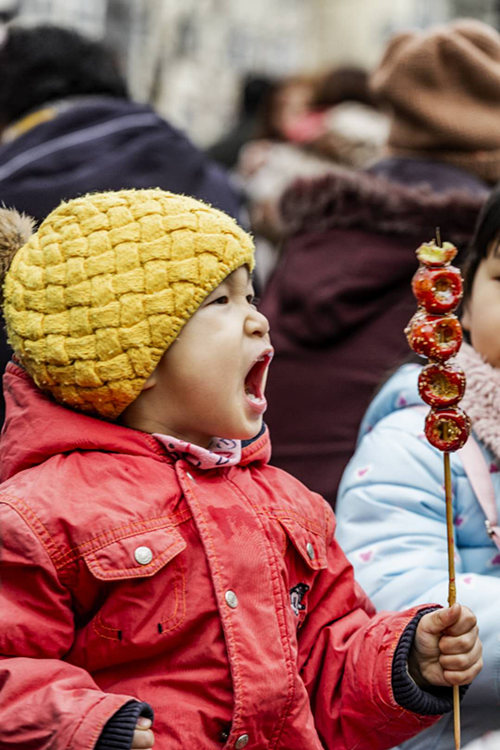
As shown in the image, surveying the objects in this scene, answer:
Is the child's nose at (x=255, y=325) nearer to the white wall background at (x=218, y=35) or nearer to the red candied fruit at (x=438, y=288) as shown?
the red candied fruit at (x=438, y=288)

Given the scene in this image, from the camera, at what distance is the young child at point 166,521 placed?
5.17 feet

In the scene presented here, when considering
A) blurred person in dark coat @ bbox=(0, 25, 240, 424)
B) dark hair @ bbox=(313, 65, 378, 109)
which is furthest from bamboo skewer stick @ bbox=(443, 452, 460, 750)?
dark hair @ bbox=(313, 65, 378, 109)

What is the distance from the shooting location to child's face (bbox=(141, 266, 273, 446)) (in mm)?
1708

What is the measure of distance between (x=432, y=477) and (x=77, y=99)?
1.73 m

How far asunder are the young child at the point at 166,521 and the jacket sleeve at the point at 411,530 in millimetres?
234

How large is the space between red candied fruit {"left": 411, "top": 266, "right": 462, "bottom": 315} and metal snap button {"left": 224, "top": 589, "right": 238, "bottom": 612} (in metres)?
0.54

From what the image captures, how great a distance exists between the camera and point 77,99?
10.5 ft

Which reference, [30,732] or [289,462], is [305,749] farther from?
[289,462]

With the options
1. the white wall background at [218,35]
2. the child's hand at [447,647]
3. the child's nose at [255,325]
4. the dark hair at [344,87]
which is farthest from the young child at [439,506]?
the dark hair at [344,87]

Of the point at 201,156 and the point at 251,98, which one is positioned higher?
the point at 201,156

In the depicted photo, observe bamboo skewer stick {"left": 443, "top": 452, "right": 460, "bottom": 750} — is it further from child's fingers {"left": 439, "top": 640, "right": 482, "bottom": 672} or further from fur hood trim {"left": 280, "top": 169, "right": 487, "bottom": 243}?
fur hood trim {"left": 280, "top": 169, "right": 487, "bottom": 243}

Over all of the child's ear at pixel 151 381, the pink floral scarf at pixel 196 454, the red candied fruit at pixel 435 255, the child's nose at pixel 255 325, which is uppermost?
the red candied fruit at pixel 435 255

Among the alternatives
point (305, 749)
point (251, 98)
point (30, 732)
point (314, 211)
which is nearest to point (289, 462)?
point (314, 211)

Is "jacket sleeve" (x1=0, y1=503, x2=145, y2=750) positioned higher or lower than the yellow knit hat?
lower
